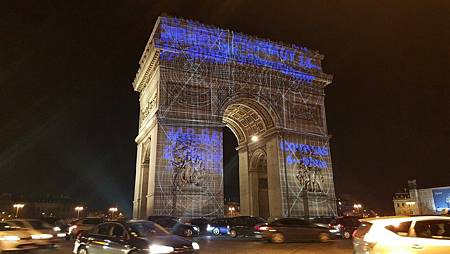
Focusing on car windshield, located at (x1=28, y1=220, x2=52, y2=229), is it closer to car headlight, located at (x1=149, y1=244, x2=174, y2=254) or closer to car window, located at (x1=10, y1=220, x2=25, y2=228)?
car window, located at (x1=10, y1=220, x2=25, y2=228)

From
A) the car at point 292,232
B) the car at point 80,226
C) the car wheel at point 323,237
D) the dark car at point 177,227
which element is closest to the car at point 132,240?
the car at point 292,232

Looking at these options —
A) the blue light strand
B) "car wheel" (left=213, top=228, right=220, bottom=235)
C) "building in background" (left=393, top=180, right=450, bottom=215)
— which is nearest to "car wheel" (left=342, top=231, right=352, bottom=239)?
"car wheel" (left=213, top=228, right=220, bottom=235)

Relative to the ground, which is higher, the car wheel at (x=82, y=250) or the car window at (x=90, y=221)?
the car window at (x=90, y=221)

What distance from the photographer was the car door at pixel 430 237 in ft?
22.0

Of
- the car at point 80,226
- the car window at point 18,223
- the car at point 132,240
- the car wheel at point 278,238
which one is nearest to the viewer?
the car at point 132,240

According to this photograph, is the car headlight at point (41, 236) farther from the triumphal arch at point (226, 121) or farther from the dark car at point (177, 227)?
the triumphal arch at point (226, 121)

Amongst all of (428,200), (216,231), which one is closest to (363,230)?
(216,231)

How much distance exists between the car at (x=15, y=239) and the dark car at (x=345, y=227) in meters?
15.4

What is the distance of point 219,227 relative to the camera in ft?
74.8

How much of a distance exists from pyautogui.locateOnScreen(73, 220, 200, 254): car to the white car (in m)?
4.05

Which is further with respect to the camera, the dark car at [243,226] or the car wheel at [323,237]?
the dark car at [243,226]

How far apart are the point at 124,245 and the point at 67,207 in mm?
99838

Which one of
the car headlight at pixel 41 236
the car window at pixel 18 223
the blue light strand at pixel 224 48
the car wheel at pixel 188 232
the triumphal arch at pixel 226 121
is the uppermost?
the blue light strand at pixel 224 48

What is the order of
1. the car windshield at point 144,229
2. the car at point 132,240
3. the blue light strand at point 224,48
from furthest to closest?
the blue light strand at point 224,48, the car windshield at point 144,229, the car at point 132,240
